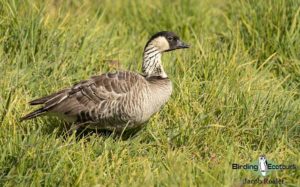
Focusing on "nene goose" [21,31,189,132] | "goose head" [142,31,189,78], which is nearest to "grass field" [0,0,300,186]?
"nene goose" [21,31,189,132]

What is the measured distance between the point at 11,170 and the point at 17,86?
170 cm

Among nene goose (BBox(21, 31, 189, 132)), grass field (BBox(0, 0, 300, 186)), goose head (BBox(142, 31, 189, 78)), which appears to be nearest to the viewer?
grass field (BBox(0, 0, 300, 186))

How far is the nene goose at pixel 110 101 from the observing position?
6359mm

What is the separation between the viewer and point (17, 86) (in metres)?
6.81

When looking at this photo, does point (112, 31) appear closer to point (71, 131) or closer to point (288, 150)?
point (71, 131)

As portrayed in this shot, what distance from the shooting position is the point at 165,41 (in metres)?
7.01

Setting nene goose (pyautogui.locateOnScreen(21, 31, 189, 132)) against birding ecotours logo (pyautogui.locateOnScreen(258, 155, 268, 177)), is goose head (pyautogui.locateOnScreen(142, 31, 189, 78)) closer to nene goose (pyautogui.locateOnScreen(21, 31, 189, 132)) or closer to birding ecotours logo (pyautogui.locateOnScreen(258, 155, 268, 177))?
nene goose (pyautogui.locateOnScreen(21, 31, 189, 132))

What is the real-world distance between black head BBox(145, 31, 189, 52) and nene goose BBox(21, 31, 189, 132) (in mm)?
500

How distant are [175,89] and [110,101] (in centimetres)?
86

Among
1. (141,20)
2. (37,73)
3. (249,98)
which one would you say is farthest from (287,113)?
(141,20)

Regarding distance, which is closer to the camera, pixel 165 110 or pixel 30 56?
pixel 165 110

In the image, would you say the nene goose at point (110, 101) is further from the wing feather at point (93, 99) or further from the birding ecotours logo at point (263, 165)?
the birding ecotours logo at point (263, 165)

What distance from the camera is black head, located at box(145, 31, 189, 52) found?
6.97m

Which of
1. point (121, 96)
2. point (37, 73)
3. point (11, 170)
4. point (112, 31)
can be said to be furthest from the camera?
point (112, 31)
